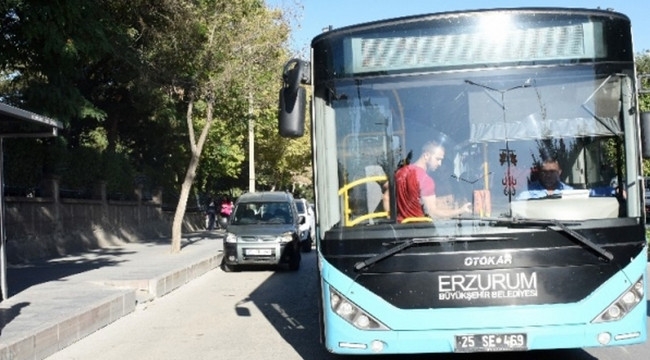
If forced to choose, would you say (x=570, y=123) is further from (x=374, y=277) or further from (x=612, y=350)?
(x=612, y=350)

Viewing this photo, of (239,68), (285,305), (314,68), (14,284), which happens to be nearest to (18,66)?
(14,284)

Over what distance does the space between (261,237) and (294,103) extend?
428 inches

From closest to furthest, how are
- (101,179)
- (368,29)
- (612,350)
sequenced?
(368,29)
(612,350)
(101,179)

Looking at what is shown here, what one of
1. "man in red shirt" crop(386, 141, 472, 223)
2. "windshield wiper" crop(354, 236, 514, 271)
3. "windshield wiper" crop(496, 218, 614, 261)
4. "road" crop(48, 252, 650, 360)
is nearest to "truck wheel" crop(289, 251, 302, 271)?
"road" crop(48, 252, 650, 360)

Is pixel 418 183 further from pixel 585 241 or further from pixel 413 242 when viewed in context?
pixel 585 241

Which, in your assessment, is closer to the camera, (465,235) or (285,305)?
(465,235)

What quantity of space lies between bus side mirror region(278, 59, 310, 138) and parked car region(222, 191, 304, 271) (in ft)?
35.0

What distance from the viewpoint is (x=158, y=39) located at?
19.5 m

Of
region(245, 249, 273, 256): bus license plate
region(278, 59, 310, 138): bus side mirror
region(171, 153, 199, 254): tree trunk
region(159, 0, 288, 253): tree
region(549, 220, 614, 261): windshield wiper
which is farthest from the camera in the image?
region(171, 153, 199, 254): tree trunk

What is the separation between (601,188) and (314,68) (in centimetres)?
255

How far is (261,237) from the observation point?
16.9 m

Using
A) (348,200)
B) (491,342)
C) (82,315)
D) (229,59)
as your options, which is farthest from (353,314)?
(229,59)

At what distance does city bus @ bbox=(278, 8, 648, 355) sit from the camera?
229 inches

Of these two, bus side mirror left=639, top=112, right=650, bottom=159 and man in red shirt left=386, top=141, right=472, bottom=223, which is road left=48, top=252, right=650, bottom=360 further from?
bus side mirror left=639, top=112, right=650, bottom=159
